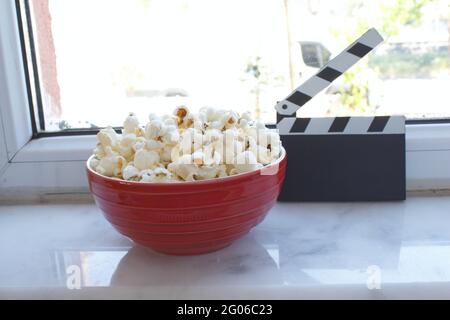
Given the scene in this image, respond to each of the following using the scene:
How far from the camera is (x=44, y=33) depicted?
0.96m

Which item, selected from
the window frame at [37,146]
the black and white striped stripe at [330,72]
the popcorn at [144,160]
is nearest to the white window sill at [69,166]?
the window frame at [37,146]

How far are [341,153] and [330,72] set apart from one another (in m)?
0.14

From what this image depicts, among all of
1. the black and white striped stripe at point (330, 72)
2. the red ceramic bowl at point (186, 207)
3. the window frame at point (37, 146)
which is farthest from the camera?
the window frame at point (37, 146)

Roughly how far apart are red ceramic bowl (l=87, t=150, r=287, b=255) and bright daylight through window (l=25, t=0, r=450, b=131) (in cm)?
34

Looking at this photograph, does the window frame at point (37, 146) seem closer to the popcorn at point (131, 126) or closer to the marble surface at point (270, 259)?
the marble surface at point (270, 259)

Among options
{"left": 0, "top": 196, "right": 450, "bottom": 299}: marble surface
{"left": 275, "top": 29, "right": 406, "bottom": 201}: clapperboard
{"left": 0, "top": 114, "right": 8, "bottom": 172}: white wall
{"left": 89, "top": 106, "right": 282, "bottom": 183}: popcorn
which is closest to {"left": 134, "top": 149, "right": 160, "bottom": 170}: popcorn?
{"left": 89, "top": 106, "right": 282, "bottom": 183}: popcorn

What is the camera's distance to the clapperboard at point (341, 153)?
846mm

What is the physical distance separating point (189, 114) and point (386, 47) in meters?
0.43

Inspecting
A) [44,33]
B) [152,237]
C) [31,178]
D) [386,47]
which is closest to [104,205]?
[152,237]

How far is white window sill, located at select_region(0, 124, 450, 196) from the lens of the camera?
912mm

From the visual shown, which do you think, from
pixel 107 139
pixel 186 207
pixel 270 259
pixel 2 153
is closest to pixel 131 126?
pixel 107 139

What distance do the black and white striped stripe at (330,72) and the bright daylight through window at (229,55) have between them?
11 centimetres

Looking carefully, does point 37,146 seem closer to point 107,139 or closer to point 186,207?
point 107,139

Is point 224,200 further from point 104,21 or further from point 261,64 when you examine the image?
point 104,21
